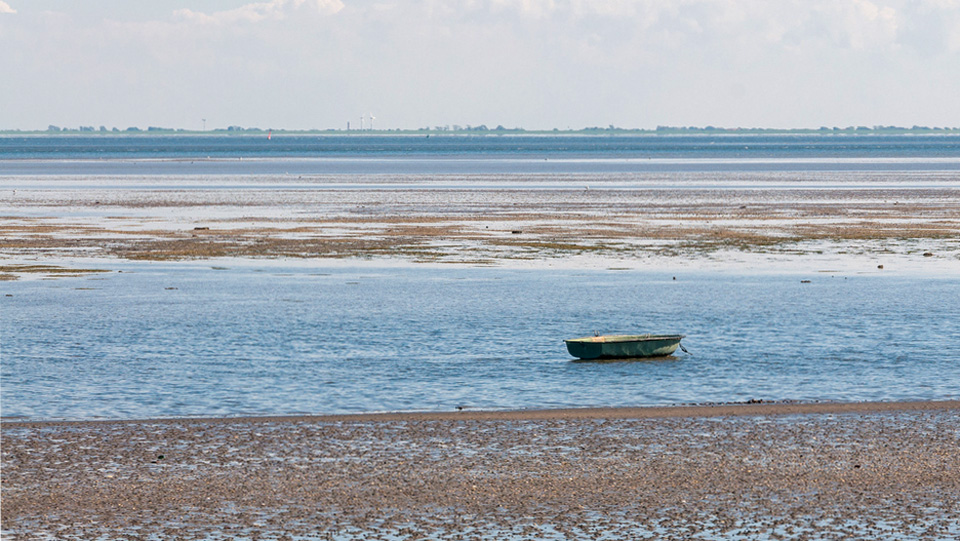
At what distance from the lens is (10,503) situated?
1409 centimetres

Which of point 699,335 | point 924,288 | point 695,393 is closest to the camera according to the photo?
point 695,393

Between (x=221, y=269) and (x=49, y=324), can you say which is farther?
(x=221, y=269)

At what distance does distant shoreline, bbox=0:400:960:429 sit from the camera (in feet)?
60.9

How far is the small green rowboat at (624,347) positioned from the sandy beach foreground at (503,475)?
3.83 metres

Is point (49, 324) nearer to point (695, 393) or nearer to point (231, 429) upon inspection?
point (231, 429)

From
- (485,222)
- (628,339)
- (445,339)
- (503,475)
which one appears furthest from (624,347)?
(485,222)

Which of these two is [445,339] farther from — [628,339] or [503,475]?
[503,475]

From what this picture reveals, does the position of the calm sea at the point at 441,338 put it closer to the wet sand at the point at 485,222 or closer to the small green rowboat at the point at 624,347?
the small green rowboat at the point at 624,347

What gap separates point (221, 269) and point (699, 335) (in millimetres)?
16824

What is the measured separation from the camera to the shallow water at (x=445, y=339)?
20.5 m

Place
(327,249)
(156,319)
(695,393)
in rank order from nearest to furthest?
(695,393)
(156,319)
(327,249)

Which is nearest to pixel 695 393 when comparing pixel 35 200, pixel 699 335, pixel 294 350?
pixel 699 335

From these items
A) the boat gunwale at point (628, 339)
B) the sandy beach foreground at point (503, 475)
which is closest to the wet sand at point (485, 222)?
the boat gunwale at point (628, 339)

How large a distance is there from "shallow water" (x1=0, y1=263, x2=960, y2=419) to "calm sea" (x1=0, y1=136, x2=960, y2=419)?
0.06 m
